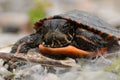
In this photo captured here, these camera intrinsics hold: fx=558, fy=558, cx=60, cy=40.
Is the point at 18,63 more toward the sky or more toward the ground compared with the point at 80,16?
more toward the ground

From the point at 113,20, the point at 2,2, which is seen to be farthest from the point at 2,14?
the point at 113,20

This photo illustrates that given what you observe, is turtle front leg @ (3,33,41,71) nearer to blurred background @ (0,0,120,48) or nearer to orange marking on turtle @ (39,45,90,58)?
orange marking on turtle @ (39,45,90,58)

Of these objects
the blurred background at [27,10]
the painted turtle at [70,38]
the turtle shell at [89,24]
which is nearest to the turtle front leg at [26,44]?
the painted turtle at [70,38]

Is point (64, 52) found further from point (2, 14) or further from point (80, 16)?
point (2, 14)

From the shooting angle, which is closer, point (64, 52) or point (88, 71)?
point (88, 71)

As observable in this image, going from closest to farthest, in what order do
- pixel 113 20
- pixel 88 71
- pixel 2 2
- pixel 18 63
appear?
pixel 88 71, pixel 18 63, pixel 113 20, pixel 2 2

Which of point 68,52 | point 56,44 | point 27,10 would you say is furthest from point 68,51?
point 27,10

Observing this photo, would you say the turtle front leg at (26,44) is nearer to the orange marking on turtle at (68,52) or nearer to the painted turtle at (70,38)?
the painted turtle at (70,38)

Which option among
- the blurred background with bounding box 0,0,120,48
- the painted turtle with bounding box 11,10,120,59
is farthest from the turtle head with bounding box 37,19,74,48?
the blurred background with bounding box 0,0,120,48
